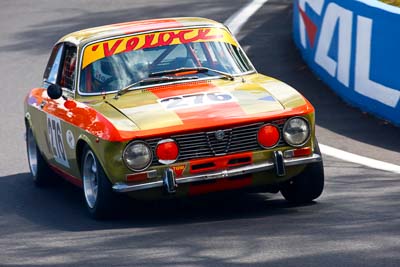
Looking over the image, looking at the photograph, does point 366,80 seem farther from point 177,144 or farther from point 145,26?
point 177,144

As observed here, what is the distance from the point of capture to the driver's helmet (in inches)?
411

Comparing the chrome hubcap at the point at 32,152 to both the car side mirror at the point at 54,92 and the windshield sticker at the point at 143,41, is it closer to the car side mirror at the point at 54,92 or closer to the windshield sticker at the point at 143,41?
the car side mirror at the point at 54,92

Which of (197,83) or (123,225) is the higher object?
(197,83)

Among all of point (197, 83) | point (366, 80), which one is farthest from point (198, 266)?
point (366, 80)

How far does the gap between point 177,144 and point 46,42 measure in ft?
43.2

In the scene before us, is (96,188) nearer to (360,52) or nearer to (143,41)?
(143,41)

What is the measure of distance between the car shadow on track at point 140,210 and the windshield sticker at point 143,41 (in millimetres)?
1317

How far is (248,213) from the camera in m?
9.70

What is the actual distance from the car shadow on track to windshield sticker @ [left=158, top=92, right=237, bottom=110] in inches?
29.1

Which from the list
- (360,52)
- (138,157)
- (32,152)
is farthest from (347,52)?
(138,157)

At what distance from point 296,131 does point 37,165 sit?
3.41 meters

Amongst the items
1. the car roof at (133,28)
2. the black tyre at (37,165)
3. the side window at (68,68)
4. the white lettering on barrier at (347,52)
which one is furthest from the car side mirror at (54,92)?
the white lettering on barrier at (347,52)

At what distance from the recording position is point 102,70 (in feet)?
34.5

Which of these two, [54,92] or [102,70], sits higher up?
[102,70]
